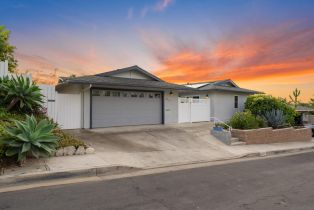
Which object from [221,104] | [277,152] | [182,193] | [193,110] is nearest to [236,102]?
[221,104]

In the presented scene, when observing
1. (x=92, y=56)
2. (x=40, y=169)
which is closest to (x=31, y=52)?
(x=92, y=56)

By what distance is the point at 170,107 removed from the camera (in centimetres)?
1872

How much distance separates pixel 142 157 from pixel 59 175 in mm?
3373

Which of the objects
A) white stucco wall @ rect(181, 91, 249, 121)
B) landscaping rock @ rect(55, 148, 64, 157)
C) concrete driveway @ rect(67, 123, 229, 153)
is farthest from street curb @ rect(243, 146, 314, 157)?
white stucco wall @ rect(181, 91, 249, 121)

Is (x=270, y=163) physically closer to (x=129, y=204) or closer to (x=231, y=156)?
(x=231, y=156)

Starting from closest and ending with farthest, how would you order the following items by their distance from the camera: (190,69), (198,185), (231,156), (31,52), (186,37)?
(198,185)
(231,156)
(186,37)
(31,52)
(190,69)

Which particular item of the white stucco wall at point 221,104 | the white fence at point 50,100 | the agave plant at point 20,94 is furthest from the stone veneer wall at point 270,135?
the agave plant at point 20,94

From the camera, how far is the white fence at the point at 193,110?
63.9 feet

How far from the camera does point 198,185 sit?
6.55 metres

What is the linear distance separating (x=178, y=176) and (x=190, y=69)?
16.3 meters

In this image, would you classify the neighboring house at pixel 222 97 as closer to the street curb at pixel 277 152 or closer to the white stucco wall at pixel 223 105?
the white stucco wall at pixel 223 105

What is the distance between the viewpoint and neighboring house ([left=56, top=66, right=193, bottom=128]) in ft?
48.4

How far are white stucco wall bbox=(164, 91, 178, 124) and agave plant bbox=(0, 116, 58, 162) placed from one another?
434 inches

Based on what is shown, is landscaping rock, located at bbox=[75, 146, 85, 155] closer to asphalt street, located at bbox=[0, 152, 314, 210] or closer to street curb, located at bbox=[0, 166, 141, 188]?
street curb, located at bbox=[0, 166, 141, 188]
